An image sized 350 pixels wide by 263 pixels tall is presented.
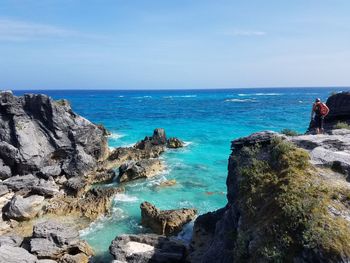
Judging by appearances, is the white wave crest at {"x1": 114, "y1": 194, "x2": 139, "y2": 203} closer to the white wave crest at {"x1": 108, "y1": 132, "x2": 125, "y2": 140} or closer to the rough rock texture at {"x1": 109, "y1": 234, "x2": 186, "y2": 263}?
the rough rock texture at {"x1": 109, "y1": 234, "x2": 186, "y2": 263}

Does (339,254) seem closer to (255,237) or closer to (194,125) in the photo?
(255,237)

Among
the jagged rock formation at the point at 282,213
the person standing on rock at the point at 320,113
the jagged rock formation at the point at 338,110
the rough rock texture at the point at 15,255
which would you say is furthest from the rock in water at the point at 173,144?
the rough rock texture at the point at 15,255

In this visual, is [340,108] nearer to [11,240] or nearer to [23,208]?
[11,240]

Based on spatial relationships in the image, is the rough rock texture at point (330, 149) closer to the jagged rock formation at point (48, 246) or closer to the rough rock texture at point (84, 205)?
the jagged rock formation at point (48, 246)

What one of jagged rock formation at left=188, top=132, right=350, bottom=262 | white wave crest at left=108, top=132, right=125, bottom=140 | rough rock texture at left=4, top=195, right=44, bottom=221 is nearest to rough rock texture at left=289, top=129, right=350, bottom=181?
jagged rock formation at left=188, top=132, right=350, bottom=262

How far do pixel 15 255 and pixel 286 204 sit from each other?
13646mm

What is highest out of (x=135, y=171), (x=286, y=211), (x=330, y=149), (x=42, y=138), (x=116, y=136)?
(x=330, y=149)

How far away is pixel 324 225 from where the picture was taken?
40.2 ft

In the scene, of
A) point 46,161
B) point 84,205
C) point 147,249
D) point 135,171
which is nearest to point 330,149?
point 147,249

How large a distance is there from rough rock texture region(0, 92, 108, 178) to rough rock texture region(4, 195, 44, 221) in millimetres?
6802

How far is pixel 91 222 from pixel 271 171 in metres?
14.7

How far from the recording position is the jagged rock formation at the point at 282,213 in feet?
39.1

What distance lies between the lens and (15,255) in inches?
734

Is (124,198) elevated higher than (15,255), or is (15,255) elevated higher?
(15,255)
